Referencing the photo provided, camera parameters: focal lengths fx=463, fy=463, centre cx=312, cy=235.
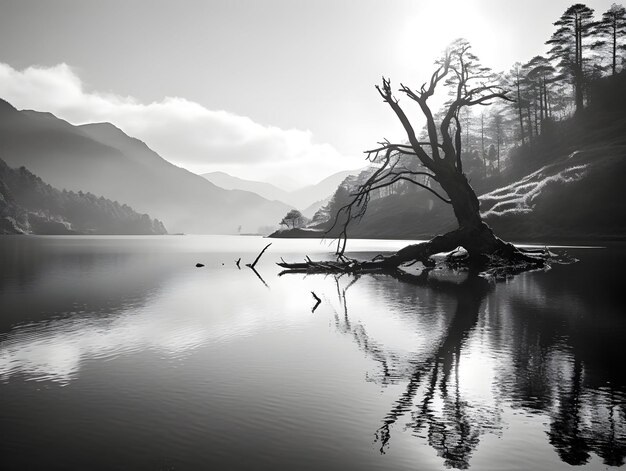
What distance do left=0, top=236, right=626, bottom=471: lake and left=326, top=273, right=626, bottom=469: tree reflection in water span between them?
4 centimetres

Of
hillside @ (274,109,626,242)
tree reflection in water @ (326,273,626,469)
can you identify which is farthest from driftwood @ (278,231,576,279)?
hillside @ (274,109,626,242)

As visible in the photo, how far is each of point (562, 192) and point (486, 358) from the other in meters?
70.6

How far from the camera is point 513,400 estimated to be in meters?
8.90

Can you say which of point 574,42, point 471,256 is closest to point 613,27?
point 574,42

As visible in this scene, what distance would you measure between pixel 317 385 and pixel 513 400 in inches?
155

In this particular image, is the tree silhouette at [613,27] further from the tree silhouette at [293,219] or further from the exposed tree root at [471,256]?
the tree silhouette at [293,219]

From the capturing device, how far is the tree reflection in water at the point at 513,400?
6.95m

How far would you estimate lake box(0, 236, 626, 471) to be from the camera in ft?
22.2

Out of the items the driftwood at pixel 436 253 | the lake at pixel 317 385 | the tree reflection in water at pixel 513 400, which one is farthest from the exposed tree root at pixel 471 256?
the tree reflection in water at pixel 513 400

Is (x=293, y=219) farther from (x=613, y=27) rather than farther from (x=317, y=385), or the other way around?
(x=317, y=385)

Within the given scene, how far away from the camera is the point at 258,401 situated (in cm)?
905

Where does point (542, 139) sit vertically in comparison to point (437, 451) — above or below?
above

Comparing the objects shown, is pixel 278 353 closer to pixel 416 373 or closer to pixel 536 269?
pixel 416 373

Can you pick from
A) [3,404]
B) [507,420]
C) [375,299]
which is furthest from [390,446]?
[375,299]
